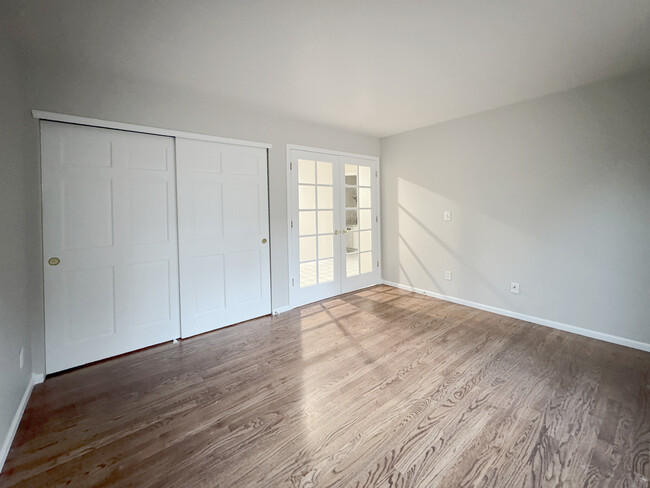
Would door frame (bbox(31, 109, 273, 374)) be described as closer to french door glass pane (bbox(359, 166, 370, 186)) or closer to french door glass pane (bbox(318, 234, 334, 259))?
french door glass pane (bbox(318, 234, 334, 259))

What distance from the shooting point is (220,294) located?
323 centimetres

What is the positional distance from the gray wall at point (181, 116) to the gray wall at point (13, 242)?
164mm

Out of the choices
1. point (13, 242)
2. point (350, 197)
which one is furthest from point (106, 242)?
point (350, 197)

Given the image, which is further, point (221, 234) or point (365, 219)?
point (365, 219)

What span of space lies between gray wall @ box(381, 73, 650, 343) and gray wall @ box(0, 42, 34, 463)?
13.6 feet

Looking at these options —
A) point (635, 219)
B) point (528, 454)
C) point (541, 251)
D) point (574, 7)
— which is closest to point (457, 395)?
point (528, 454)

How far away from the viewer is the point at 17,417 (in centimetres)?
181

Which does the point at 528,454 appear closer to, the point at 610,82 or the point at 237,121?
the point at 610,82

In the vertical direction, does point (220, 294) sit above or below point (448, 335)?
above

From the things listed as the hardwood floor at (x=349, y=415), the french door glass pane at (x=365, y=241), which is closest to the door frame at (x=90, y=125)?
the hardwood floor at (x=349, y=415)

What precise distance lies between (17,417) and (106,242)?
4.27 feet

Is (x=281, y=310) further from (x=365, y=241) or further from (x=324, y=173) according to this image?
(x=324, y=173)

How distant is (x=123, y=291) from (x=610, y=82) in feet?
15.7

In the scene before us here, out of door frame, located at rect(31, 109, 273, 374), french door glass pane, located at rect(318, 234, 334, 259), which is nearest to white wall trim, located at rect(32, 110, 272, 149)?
door frame, located at rect(31, 109, 273, 374)
